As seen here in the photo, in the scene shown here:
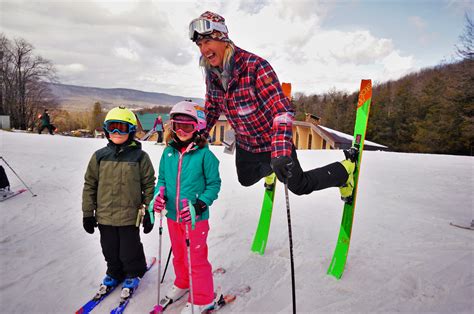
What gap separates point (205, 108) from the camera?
265 centimetres

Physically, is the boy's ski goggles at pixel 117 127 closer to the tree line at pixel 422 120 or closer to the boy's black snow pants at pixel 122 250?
the boy's black snow pants at pixel 122 250

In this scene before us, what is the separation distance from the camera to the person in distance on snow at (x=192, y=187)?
6.85ft

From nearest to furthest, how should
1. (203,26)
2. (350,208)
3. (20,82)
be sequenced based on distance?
(203,26) < (350,208) < (20,82)

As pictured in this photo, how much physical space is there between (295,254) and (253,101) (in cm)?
181

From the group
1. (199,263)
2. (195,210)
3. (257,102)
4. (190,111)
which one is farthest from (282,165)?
(199,263)

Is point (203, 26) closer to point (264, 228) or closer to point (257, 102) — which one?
point (257, 102)

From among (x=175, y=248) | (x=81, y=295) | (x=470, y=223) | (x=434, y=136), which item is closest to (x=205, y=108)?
(x=175, y=248)

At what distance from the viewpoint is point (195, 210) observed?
1.97 metres

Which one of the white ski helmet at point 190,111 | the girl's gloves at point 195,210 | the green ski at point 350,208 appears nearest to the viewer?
the girl's gloves at point 195,210

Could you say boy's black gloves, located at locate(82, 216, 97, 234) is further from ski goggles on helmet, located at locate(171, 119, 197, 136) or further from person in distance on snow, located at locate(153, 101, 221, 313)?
ski goggles on helmet, located at locate(171, 119, 197, 136)

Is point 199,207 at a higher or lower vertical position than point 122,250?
higher

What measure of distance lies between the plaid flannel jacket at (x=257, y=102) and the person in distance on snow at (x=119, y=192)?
0.87 metres

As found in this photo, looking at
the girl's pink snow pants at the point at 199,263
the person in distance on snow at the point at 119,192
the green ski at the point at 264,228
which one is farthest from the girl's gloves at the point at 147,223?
the green ski at the point at 264,228

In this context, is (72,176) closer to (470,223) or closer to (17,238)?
(17,238)
